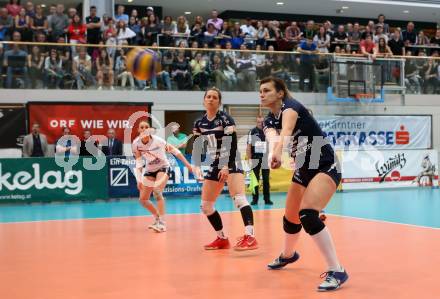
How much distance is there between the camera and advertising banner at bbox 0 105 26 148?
17.8m

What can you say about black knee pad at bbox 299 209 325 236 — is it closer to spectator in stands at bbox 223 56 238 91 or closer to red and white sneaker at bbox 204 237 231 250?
red and white sneaker at bbox 204 237 231 250

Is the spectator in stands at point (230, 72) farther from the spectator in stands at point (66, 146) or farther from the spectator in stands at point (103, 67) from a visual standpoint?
the spectator in stands at point (66, 146)

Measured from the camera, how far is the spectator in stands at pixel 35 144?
1722 cm

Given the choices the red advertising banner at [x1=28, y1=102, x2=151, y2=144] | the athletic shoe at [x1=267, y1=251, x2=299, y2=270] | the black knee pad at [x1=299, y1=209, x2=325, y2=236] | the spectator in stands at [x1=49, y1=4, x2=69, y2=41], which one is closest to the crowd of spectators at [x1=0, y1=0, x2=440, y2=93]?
the spectator in stands at [x1=49, y1=4, x2=69, y2=41]

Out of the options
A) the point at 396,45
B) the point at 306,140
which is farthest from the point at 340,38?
the point at 306,140

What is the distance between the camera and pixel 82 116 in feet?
61.3

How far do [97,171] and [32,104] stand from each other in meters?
3.11

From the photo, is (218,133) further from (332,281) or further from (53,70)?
(53,70)

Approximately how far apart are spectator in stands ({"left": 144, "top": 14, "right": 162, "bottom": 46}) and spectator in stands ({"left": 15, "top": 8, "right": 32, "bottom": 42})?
3921 mm

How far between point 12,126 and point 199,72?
6.28m

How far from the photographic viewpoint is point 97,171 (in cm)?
1734

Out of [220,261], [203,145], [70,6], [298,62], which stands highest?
[70,6]

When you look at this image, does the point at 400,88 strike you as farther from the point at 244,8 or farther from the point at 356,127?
the point at 244,8

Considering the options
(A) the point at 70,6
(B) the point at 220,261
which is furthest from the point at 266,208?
(A) the point at 70,6
